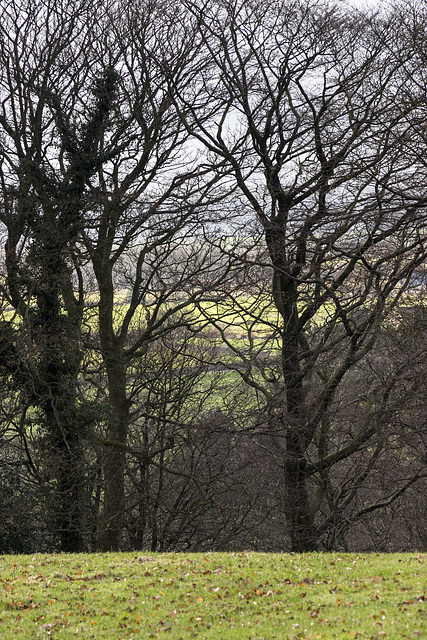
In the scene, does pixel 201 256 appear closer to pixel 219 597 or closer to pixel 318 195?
pixel 318 195

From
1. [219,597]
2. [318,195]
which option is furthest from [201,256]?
[219,597]

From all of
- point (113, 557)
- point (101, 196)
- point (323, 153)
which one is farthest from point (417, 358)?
point (101, 196)

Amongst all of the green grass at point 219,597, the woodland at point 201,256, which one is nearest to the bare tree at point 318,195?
the woodland at point 201,256

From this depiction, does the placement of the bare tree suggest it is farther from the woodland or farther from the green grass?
Result: the green grass

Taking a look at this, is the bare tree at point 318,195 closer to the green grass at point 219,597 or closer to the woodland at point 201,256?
the woodland at point 201,256

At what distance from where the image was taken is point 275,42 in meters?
16.9

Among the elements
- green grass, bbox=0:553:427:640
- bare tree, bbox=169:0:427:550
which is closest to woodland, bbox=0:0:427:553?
bare tree, bbox=169:0:427:550

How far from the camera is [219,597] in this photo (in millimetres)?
8062

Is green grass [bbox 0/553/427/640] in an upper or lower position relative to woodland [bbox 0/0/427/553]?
lower

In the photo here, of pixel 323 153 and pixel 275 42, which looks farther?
pixel 275 42

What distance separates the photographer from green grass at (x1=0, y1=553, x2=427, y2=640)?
22.5 feet

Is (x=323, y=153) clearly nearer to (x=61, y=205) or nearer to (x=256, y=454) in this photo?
(x=61, y=205)

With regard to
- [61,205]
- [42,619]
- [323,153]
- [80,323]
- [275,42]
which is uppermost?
[275,42]

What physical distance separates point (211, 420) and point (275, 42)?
1087 centimetres
